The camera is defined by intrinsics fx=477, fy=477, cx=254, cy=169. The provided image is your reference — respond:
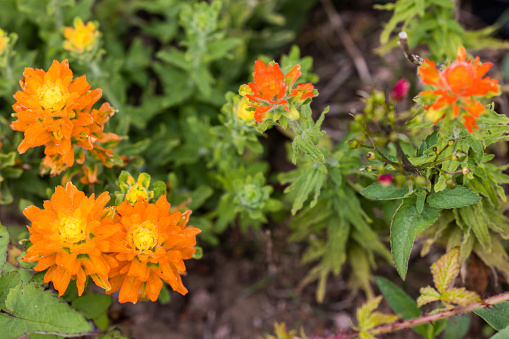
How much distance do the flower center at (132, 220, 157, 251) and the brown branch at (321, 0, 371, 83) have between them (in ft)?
10.6

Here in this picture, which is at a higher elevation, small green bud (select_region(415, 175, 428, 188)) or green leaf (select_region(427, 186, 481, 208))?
small green bud (select_region(415, 175, 428, 188))

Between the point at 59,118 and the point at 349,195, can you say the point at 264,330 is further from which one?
the point at 59,118

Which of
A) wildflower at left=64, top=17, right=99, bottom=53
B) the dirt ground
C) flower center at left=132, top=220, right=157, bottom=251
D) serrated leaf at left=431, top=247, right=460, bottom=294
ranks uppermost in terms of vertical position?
wildflower at left=64, top=17, right=99, bottom=53

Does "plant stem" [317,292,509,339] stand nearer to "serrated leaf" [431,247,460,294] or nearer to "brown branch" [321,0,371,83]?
"serrated leaf" [431,247,460,294]

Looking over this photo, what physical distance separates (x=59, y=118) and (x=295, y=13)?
3173mm

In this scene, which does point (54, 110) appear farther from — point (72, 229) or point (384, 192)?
point (384, 192)

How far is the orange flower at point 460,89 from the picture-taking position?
193 cm

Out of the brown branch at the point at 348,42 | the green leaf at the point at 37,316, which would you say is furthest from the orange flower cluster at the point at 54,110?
the brown branch at the point at 348,42

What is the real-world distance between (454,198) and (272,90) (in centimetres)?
106

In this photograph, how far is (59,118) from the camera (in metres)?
2.34

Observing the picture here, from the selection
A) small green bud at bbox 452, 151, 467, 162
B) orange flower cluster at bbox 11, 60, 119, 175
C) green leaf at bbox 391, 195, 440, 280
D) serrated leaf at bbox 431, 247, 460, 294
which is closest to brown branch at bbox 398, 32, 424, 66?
small green bud at bbox 452, 151, 467, 162

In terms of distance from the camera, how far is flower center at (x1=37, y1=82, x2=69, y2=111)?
2.30m

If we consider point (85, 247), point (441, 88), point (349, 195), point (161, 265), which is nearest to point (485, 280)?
point (349, 195)

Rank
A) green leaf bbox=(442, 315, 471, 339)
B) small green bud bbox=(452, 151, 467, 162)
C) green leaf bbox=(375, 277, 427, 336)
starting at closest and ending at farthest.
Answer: small green bud bbox=(452, 151, 467, 162) → green leaf bbox=(375, 277, 427, 336) → green leaf bbox=(442, 315, 471, 339)
